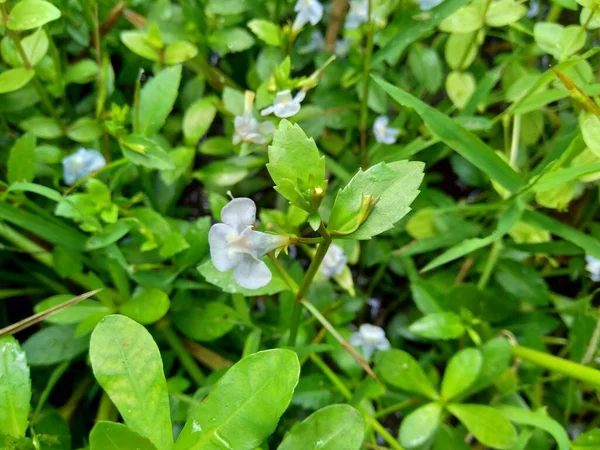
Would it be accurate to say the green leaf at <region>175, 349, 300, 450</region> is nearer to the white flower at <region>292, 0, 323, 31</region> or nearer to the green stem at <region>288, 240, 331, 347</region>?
the green stem at <region>288, 240, 331, 347</region>

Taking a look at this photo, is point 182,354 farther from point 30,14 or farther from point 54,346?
point 30,14

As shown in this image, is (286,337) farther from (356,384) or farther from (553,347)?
(553,347)

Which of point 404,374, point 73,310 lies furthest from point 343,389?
point 73,310

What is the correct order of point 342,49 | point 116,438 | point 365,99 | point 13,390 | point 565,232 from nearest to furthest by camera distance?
point 116,438, point 13,390, point 565,232, point 365,99, point 342,49

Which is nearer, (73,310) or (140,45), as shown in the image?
(73,310)

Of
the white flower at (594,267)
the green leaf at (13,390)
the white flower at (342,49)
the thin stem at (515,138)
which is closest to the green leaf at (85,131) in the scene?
the green leaf at (13,390)

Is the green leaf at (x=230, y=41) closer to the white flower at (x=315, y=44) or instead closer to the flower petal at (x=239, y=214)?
the white flower at (x=315, y=44)
